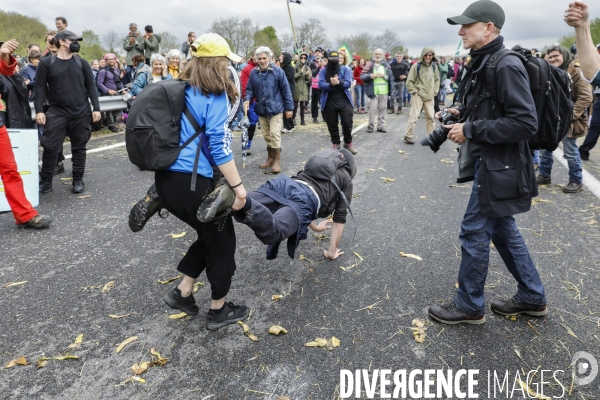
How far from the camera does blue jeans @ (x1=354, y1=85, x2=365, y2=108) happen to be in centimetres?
1770

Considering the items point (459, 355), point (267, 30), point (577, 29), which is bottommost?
point (459, 355)

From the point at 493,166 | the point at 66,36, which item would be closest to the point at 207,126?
the point at 493,166

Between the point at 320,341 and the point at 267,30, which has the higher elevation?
the point at 267,30

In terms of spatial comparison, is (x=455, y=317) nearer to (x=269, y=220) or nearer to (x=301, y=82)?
(x=269, y=220)

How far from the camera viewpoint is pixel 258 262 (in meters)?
4.15

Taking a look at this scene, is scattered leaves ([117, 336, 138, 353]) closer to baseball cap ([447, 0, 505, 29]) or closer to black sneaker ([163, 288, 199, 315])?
black sneaker ([163, 288, 199, 315])

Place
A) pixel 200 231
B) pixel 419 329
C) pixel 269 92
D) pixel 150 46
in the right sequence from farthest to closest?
pixel 150 46 < pixel 269 92 < pixel 419 329 < pixel 200 231

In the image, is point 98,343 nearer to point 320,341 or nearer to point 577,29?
point 320,341

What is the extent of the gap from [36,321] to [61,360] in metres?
0.60

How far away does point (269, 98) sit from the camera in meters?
7.72

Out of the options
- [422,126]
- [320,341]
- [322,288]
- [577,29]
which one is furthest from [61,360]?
[422,126]

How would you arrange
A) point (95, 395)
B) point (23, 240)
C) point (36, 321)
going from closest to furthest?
point (95, 395)
point (36, 321)
point (23, 240)

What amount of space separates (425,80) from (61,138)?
8000 mm

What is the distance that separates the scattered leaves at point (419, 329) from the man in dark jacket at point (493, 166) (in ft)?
0.36
